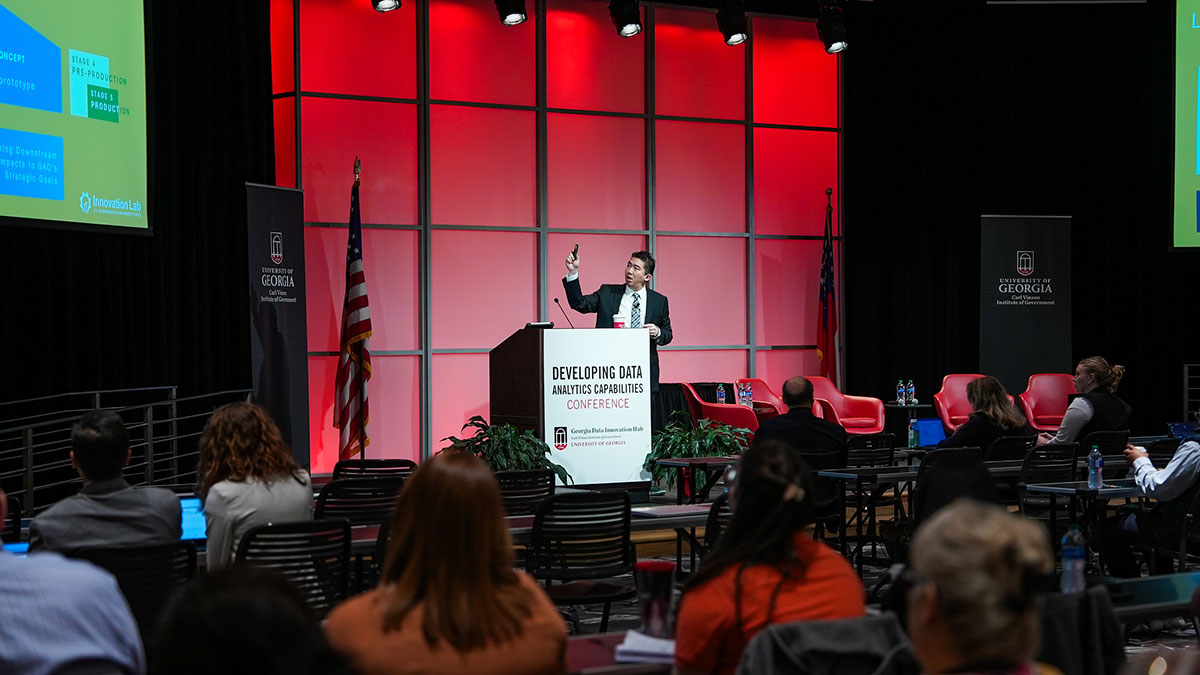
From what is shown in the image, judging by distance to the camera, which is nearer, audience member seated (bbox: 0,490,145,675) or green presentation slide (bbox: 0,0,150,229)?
audience member seated (bbox: 0,490,145,675)

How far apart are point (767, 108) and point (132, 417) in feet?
23.4

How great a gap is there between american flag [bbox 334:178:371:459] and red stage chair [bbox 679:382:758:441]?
276 cm

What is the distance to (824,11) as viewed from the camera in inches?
449

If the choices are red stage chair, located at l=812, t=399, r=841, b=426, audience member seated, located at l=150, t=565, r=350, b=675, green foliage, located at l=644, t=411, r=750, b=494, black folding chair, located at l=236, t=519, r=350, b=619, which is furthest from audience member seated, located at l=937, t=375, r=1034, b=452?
audience member seated, located at l=150, t=565, r=350, b=675

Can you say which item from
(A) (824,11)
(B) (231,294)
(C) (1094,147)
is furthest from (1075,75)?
(B) (231,294)

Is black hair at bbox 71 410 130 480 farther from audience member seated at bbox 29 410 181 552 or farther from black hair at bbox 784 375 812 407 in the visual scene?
black hair at bbox 784 375 812 407

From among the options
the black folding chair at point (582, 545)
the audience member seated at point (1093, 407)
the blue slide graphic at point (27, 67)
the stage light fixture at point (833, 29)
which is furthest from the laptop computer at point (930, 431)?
the blue slide graphic at point (27, 67)

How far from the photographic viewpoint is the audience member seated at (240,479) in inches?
158

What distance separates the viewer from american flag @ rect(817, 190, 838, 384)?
485 inches

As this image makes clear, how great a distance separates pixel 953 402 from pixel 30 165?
26.8ft

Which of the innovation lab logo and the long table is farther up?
the innovation lab logo

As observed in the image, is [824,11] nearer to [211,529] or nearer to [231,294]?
[231,294]

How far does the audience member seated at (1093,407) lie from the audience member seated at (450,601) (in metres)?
6.14

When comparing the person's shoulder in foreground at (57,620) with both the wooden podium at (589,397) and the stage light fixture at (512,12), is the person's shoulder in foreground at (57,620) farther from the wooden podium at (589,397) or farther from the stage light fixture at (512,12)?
the stage light fixture at (512,12)
